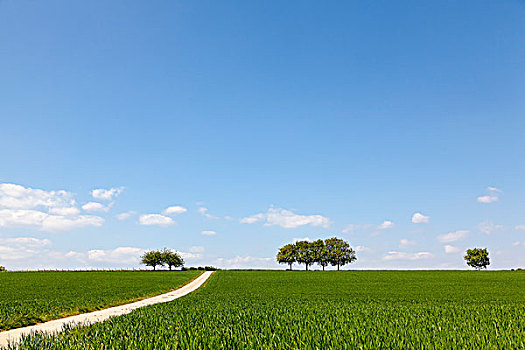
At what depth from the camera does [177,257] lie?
13400 cm

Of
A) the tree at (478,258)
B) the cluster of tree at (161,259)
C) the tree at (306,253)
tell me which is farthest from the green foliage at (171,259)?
the tree at (478,258)

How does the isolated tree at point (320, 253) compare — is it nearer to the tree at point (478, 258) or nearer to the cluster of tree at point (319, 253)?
the cluster of tree at point (319, 253)

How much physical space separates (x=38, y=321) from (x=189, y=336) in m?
12.0

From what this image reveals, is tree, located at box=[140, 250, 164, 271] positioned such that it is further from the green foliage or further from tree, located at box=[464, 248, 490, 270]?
tree, located at box=[464, 248, 490, 270]

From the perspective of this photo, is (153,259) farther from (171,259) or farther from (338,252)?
(338,252)

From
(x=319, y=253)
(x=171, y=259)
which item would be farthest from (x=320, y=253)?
(x=171, y=259)

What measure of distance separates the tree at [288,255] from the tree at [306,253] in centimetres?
154

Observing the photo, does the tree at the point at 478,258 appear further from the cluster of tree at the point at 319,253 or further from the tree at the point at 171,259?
the tree at the point at 171,259

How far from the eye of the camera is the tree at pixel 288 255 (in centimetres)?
12712

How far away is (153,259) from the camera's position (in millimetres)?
Answer: 130000

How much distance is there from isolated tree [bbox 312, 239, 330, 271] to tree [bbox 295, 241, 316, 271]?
894mm

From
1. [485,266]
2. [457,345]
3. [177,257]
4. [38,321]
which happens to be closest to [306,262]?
[177,257]

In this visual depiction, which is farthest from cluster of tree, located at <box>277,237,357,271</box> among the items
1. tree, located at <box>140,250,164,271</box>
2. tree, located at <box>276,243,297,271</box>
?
tree, located at <box>140,250,164,271</box>

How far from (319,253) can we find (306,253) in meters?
4.33
